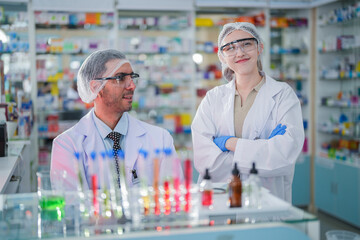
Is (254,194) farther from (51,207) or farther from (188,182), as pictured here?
(51,207)

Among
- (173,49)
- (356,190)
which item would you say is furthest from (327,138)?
(173,49)

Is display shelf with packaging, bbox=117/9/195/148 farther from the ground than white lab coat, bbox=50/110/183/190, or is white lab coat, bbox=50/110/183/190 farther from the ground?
display shelf with packaging, bbox=117/9/195/148

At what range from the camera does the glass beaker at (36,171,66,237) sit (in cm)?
157

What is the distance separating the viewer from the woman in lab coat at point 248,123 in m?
2.70

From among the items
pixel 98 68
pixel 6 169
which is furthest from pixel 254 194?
pixel 6 169

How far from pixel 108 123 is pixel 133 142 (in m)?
0.19

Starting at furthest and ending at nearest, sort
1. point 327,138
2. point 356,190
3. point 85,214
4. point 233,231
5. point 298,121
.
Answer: point 327,138, point 356,190, point 298,121, point 85,214, point 233,231

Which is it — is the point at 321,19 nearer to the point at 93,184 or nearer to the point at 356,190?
the point at 356,190

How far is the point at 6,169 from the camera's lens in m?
2.93

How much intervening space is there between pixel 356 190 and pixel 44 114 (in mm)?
4013

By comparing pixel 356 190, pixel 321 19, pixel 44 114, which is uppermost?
pixel 321 19

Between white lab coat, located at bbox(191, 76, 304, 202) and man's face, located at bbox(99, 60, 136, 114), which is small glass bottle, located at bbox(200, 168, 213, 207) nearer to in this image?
white lab coat, located at bbox(191, 76, 304, 202)

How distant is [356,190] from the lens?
5.14m

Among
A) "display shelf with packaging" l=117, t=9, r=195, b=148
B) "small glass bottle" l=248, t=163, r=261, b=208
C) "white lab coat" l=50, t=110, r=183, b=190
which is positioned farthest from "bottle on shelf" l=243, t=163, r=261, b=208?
"display shelf with packaging" l=117, t=9, r=195, b=148
